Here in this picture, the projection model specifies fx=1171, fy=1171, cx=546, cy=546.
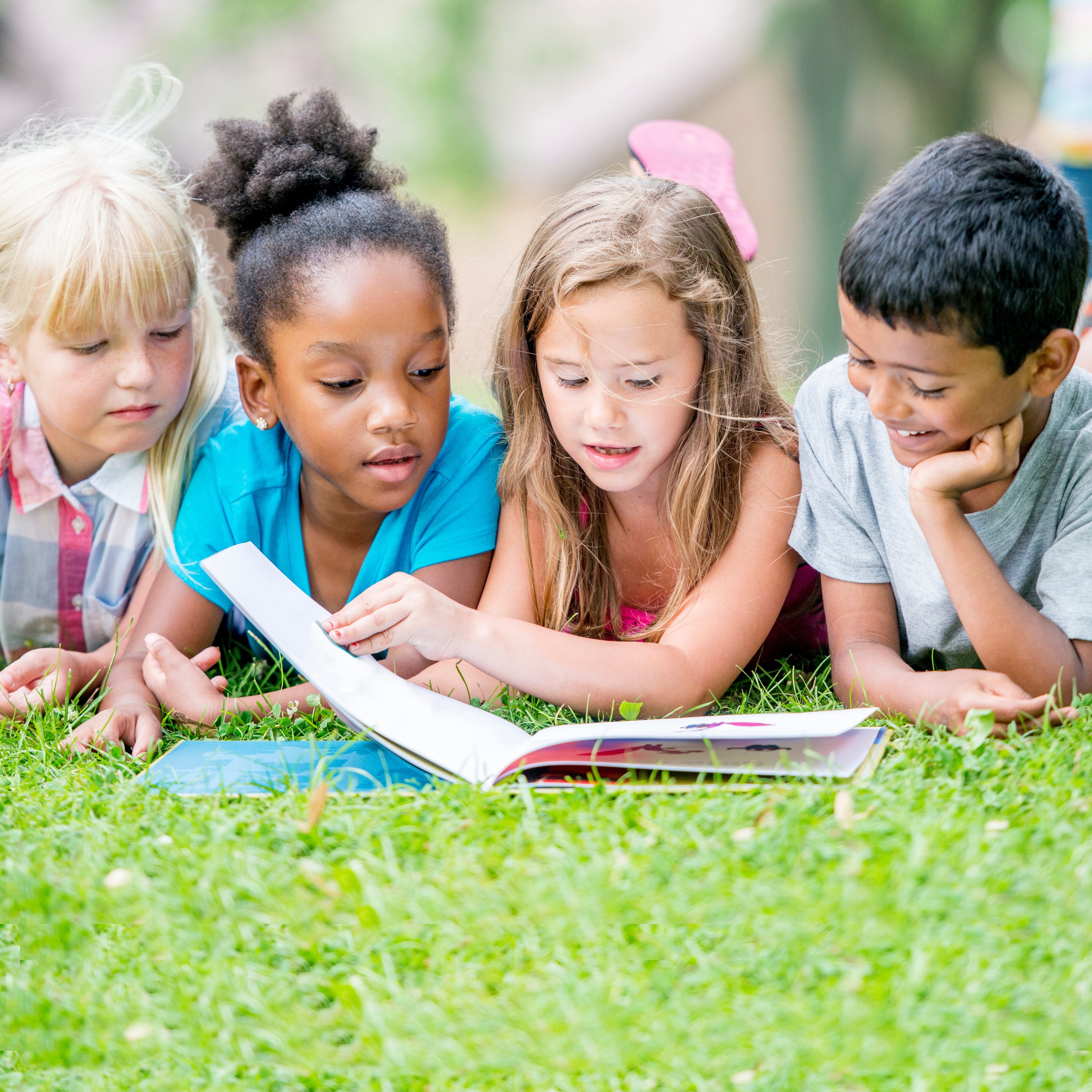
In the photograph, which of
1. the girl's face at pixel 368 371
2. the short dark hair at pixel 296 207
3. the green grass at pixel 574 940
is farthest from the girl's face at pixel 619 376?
the green grass at pixel 574 940

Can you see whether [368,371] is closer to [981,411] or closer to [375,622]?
[375,622]

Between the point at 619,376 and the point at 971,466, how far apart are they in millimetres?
690

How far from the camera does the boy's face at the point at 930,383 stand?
194 centimetres

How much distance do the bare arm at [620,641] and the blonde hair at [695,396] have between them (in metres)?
0.05

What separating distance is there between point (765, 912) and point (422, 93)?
998cm

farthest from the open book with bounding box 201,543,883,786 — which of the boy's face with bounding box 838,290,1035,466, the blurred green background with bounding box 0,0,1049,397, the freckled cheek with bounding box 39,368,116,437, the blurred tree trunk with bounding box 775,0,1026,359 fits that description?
the blurred tree trunk with bounding box 775,0,1026,359

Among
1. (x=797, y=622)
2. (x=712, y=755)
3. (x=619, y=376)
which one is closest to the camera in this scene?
(x=712, y=755)

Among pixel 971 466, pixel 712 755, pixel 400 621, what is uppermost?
pixel 971 466

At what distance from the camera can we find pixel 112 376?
8.46 feet

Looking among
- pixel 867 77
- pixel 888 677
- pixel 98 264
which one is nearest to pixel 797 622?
pixel 888 677

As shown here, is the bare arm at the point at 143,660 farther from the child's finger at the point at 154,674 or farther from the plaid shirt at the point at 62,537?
the plaid shirt at the point at 62,537

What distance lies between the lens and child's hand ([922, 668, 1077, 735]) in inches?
75.3

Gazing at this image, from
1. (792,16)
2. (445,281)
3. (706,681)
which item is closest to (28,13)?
(792,16)

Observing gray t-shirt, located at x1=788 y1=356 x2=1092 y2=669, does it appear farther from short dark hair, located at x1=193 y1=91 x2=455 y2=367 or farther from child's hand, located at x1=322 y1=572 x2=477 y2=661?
short dark hair, located at x1=193 y1=91 x2=455 y2=367
